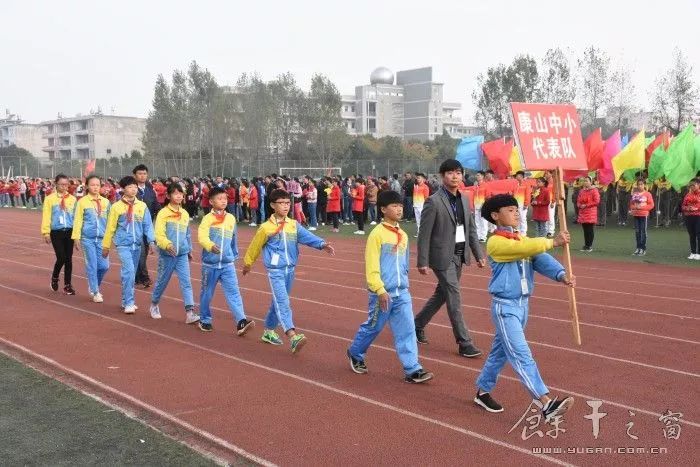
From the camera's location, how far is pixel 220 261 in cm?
809

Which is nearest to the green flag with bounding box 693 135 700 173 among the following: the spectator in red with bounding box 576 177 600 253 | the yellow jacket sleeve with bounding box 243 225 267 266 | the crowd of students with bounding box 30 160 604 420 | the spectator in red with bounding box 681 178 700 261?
the spectator in red with bounding box 576 177 600 253

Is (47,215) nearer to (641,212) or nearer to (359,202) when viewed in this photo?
(641,212)

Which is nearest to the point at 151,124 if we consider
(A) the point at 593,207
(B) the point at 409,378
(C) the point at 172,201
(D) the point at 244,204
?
(D) the point at 244,204

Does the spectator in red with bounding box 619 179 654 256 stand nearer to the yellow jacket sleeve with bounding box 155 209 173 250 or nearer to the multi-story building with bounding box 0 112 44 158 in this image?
the yellow jacket sleeve with bounding box 155 209 173 250

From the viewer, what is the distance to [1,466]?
4.46 m

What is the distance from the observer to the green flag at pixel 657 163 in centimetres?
2007

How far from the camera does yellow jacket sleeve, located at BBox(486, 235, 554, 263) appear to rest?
16.1 ft

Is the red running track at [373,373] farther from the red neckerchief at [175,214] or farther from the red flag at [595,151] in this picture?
the red flag at [595,151]

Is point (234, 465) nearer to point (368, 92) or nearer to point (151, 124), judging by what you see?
point (151, 124)

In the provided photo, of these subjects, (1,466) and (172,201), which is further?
(172,201)

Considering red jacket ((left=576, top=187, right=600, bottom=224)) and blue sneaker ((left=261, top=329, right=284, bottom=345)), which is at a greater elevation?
red jacket ((left=576, top=187, right=600, bottom=224))

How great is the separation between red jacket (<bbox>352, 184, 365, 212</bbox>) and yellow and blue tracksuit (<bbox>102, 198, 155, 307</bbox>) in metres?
12.4

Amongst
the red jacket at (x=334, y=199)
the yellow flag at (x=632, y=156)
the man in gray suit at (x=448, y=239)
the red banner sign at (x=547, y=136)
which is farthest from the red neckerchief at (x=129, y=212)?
the yellow flag at (x=632, y=156)

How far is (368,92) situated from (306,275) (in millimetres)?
91883
